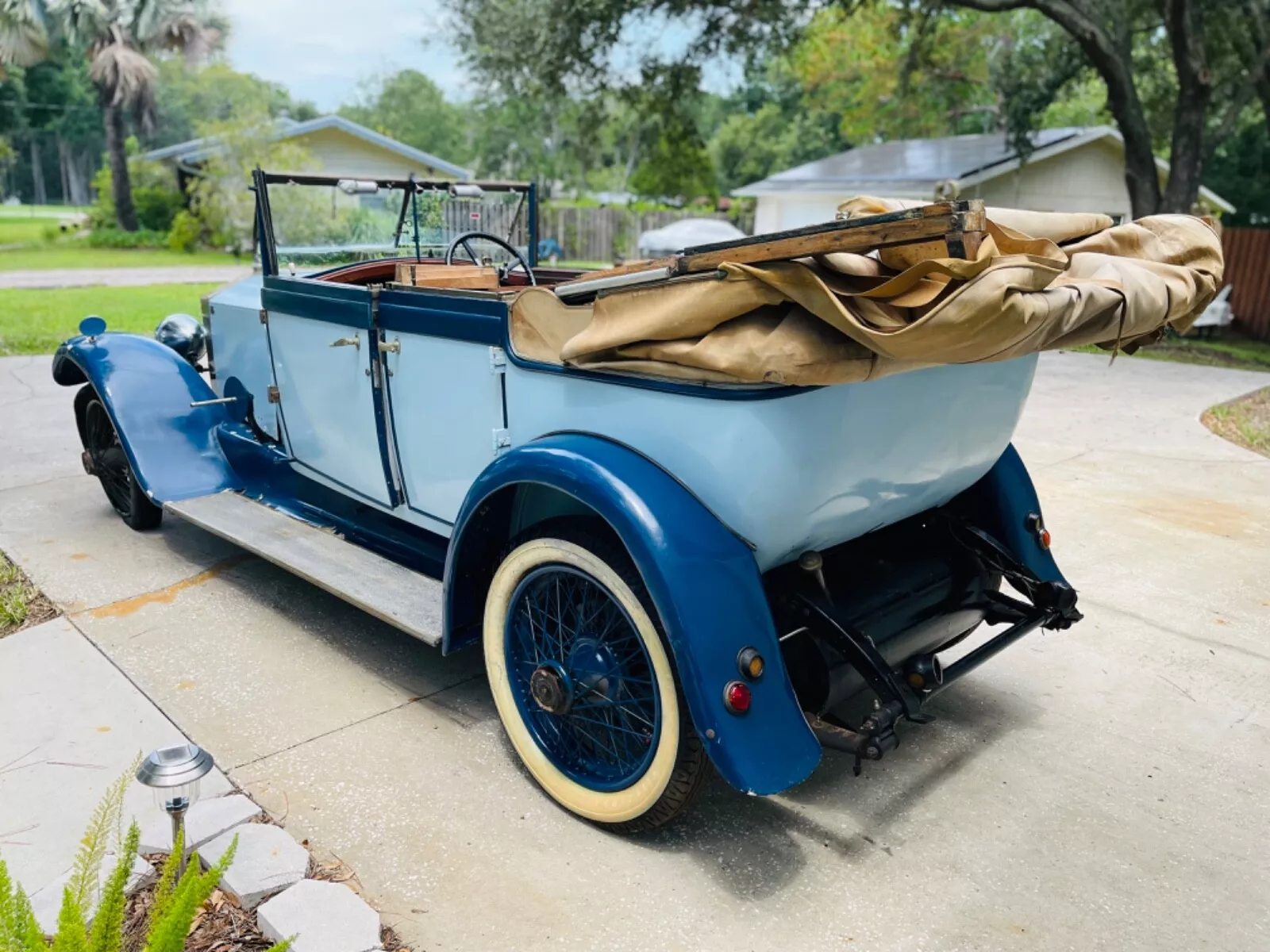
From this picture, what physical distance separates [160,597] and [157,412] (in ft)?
2.98

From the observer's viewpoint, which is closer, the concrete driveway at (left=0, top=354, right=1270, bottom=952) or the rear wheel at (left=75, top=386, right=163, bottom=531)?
the concrete driveway at (left=0, top=354, right=1270, bottom=952)

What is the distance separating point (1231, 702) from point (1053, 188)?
18980 mm

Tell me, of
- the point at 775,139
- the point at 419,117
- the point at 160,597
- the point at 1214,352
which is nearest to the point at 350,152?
the point at 1214,352

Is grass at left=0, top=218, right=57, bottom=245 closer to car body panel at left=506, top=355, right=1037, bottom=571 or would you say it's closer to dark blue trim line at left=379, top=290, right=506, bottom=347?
dark blue trim line at left=379, top=290, right=506, bottom=347

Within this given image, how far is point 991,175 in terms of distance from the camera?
1836cm

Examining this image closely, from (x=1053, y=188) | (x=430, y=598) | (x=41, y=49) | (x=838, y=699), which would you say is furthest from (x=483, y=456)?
(x=41, y=49)

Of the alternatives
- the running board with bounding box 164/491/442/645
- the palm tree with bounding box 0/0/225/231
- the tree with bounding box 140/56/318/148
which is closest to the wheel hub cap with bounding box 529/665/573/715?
the running board with bounding box 164/491/442/645

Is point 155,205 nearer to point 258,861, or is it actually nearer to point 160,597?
point 160,597

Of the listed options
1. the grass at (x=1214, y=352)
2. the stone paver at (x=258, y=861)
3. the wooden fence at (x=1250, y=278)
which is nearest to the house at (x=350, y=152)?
the wooden fence at (x=1250, y=278)

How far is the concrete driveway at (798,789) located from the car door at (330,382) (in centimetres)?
59

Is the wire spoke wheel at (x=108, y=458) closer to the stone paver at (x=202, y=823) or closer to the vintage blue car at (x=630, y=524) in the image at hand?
the vintage blue car at (x=630, y=524)

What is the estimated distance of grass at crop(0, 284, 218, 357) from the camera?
33.5 feet

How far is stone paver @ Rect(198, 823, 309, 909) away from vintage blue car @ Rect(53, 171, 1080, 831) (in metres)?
0.68

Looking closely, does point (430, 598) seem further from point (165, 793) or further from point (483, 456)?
point (165, 793)
